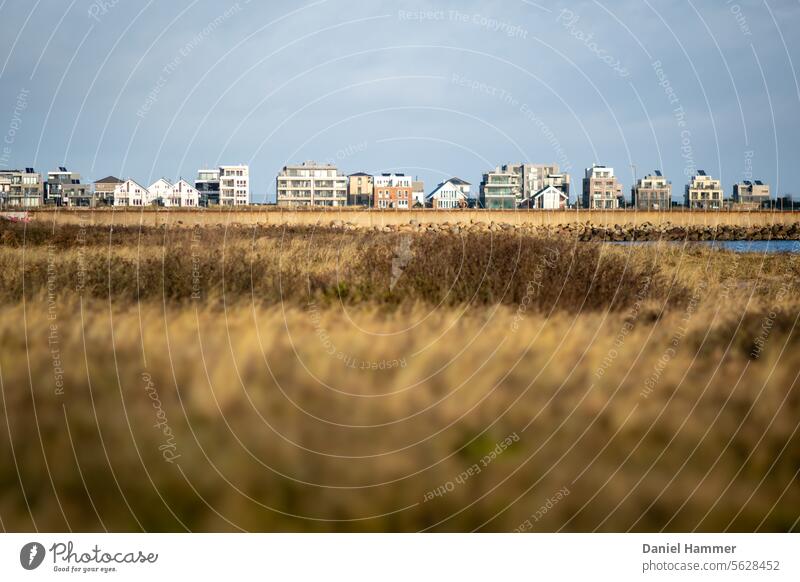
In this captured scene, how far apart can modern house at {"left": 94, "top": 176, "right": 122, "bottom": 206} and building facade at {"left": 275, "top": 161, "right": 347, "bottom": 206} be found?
25.6 metres

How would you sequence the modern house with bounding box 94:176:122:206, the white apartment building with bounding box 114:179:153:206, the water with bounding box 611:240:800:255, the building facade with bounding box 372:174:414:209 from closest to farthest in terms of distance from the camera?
the water with bounding box 611:240:800:255 < the building facade with bounding box 372:174:414:209 < the white apartment building with bounding box 114:179:153:206 < the modern house with bounding box 94:176:122:206

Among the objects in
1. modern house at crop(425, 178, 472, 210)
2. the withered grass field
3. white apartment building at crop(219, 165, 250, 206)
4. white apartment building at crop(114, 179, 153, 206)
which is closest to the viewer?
the withered grass field

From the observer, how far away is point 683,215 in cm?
7400

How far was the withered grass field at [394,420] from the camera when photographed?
4328mm

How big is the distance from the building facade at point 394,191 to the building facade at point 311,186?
13808 mm

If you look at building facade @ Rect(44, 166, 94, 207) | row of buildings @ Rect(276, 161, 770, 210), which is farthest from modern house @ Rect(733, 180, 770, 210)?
building facade @ Rect(44, 166, 94, 207)

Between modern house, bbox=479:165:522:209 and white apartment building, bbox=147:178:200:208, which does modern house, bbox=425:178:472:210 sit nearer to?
modern house, bbox=479:165:522:209

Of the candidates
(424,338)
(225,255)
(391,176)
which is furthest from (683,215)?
(424,338)

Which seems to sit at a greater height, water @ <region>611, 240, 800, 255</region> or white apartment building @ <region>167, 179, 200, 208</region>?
white apartment building @ <region>167, 179, 200, 208</region>

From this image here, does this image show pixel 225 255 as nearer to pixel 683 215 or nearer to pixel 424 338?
pixel 424 338

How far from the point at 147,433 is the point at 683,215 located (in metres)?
75.5

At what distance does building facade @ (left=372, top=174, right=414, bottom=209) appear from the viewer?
96.3m

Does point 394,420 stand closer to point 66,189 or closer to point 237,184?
point 237,184
